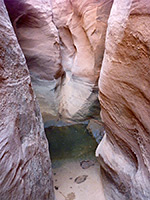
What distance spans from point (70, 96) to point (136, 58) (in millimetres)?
2349

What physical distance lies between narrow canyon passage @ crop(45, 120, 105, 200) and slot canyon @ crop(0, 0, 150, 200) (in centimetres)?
1

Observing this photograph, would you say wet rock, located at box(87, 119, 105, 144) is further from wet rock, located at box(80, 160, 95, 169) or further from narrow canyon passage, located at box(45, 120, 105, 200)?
wet rock, located at box(80, 160, 95, 169)

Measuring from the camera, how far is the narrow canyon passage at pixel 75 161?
2.32 m

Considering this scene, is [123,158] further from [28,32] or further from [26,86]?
[28,32]

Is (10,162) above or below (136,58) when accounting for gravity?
below

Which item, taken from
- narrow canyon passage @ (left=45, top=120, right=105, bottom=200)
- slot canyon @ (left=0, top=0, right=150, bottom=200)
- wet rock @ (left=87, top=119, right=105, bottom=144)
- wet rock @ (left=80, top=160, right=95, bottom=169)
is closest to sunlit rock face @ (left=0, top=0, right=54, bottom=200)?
slot canyon @ (left=0, top=0, right=150, bottom=200)

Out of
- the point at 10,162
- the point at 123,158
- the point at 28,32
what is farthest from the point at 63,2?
the point at 10,162

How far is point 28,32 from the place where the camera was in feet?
10.8

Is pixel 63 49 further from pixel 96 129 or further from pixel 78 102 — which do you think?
pixel 96 129

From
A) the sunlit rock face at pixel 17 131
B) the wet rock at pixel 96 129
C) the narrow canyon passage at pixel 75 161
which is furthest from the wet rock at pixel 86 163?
the sunlit rock face at pixel 17 131

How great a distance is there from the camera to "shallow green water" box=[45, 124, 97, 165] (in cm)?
290

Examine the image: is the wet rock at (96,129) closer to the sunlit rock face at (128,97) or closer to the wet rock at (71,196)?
the wet rock at (71,196)

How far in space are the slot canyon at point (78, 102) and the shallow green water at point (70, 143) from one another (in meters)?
0.02

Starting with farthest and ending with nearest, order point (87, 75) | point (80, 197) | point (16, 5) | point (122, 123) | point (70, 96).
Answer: point (70, 96) → point (87, 75) → point (16, 5) → point (80, 197) → point (122, 123)
